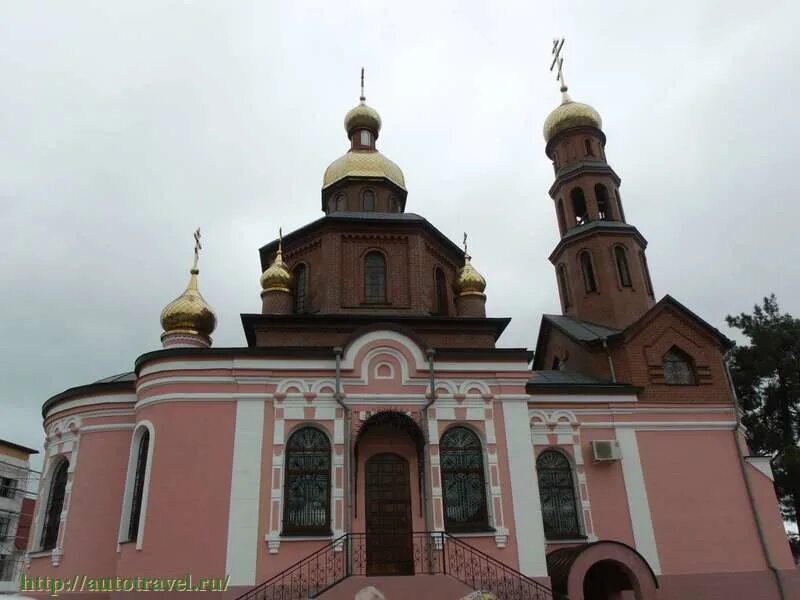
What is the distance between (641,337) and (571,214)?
5.77 meters

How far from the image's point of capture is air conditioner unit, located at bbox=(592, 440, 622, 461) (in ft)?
44.2

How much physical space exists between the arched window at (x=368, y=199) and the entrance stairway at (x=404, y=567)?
986 cm

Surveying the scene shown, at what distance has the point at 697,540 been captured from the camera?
13.3 meters

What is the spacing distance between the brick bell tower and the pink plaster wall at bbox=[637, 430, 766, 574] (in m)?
4.15

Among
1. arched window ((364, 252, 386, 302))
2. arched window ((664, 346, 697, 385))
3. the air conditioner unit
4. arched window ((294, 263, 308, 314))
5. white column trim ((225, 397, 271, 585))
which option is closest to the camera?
white column trim ((225, 397, 271, 585))

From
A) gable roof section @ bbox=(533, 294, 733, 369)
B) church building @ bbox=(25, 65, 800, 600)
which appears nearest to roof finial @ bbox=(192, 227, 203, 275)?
church building @ bbox=(25, 65, 800, 600)

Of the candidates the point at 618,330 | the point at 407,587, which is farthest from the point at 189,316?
the point at 618,330

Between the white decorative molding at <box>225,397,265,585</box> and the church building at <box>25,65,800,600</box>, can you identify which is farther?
the church building at <box>25,65,800,600</box>

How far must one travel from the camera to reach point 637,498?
44.2 ft

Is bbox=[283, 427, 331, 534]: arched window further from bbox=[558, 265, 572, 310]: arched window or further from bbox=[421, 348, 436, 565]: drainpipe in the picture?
bbox=[558, 265, 572, 310]: arched window

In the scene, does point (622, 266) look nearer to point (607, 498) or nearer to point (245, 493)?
point (607, 498)

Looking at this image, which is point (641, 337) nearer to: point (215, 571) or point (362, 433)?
point (362, 433)

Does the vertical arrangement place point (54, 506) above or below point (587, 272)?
below

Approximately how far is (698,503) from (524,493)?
4613mm
